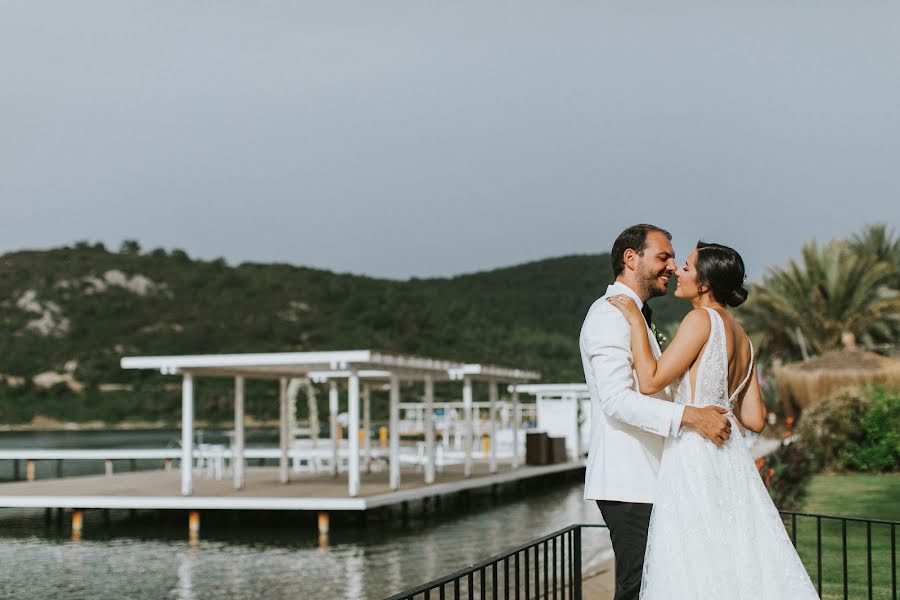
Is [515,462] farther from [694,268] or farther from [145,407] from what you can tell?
[145,407]

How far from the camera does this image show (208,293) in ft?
244

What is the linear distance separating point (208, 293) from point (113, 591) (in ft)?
211

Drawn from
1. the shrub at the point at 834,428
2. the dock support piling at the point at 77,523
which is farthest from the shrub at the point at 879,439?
the dock support piling at the point at 77,523

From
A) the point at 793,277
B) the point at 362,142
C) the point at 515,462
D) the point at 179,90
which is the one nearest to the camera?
the point at 515,462

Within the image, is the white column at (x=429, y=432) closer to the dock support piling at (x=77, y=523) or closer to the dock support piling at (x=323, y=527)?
the dock support piling at (x=323, y=527)

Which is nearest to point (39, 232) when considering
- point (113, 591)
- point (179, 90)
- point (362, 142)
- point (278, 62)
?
point (362, 142)

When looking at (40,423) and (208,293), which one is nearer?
(40,423)

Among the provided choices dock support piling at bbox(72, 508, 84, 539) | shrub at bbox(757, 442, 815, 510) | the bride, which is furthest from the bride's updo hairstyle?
dock support piling at bbox(72, 508, 84, 539)

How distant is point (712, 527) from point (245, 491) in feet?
47.0

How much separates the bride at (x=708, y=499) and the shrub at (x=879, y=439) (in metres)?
13.8

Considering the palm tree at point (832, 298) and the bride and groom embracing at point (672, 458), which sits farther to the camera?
the palm tree at point (832, 298)

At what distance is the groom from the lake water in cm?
738

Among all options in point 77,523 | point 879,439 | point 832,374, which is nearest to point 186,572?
point 77,523

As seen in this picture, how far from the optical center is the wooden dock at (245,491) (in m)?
15.5
